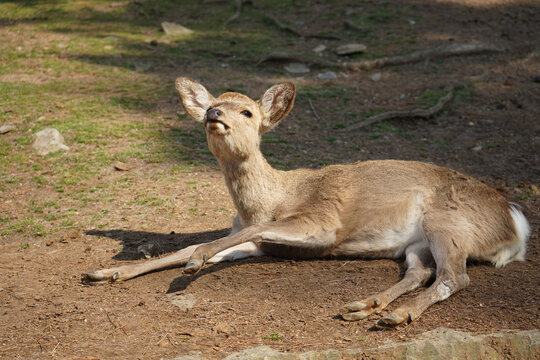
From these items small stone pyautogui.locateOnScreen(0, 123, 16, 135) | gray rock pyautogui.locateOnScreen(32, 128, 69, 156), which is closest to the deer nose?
gray rock pyautogui.locateOnScreen(32, 128, 69, 156)

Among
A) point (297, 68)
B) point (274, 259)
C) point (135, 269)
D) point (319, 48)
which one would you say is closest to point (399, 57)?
point (319, 48)

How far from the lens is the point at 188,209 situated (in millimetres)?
6227

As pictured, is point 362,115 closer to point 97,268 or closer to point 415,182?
point 415,182

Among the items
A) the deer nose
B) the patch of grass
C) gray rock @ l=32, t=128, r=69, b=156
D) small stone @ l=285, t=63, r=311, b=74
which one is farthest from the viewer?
small stone @ l=285, t=63, r=311, b=74

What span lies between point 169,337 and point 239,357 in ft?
1.82

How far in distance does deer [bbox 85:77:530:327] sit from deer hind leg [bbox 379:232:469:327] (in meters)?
0.01

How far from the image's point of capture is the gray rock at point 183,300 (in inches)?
163

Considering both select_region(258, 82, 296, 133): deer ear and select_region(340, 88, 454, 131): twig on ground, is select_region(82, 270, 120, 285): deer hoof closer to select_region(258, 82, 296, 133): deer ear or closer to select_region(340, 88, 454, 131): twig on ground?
select_region(258, 82, 296, 133): deer ear

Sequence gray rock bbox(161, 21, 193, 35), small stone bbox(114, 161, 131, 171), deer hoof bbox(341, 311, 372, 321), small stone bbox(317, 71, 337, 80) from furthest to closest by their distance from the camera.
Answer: gray rock bbox(161, 21, 193, 35), small stone bbox(317, 71, 337, 80), small stone bbox(114, 161, 131, 171), deer hoof bbox(341, 311, 372, 321)

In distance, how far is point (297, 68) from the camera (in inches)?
423

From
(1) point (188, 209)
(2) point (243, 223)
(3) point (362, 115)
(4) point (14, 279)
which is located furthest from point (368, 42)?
(4) point (14, 279)

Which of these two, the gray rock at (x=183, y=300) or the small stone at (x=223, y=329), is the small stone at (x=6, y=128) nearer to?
the gray rock at (x=183, y=300)

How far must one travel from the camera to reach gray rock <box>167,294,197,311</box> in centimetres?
414

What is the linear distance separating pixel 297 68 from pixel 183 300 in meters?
7.21
